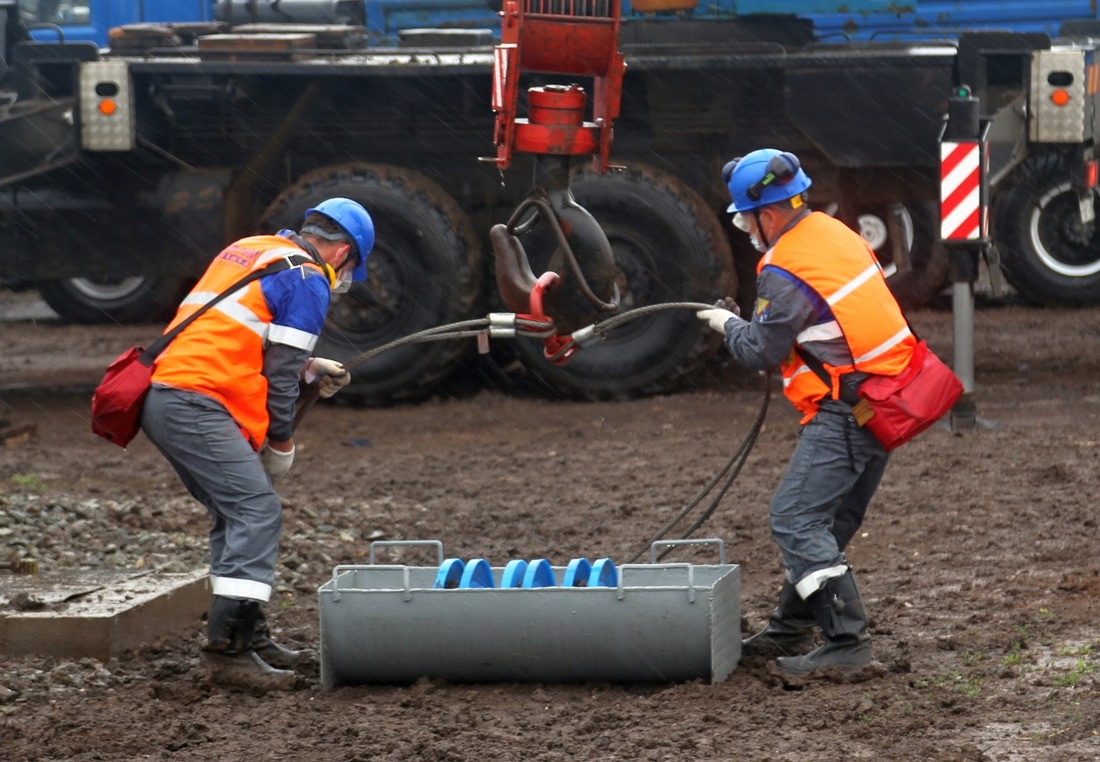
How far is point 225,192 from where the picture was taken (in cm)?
985

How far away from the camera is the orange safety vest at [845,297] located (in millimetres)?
4945

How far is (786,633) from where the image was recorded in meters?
5.32

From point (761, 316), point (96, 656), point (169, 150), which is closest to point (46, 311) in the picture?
point (169, 150)

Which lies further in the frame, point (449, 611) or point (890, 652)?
point (890, 652)

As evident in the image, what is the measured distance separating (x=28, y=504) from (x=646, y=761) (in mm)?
4054

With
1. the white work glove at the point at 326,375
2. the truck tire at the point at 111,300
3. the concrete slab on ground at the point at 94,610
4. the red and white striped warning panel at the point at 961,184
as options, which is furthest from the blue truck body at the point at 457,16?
the white work glove at the point at 326,375

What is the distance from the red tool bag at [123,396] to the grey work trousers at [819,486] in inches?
79.2

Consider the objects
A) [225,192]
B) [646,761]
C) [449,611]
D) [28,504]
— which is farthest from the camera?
[225,192]

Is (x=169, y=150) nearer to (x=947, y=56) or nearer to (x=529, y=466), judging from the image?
(x=529, y=466)

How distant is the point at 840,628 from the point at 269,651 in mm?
1832

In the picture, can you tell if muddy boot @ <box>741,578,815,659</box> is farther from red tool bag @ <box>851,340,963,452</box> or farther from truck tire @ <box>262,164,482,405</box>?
truck tire @ <box>262,164,482,405</box>

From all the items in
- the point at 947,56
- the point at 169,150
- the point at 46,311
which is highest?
the point at 947,56

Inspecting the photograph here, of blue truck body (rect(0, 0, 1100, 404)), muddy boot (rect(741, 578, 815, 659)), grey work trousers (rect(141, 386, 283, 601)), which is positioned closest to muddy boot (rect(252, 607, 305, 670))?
grey work trousers (rect(141, 386, 283, 601))

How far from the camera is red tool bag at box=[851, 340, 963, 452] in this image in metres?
4.93
